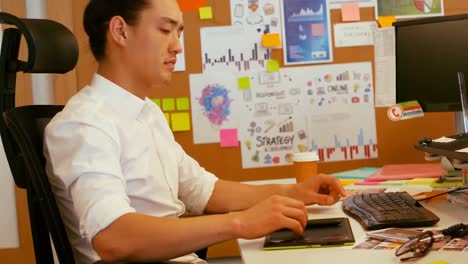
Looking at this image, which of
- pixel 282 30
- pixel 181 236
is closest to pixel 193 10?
pixel 282 30

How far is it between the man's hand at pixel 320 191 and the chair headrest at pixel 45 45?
0.67m

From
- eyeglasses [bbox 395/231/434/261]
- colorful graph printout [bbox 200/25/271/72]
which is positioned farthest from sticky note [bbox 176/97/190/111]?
eyeglasses [bbox 395/231/434/261]

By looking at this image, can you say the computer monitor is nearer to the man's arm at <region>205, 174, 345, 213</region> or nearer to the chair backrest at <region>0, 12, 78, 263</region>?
the man's arm at <region>205, 174, 345, 213</region>

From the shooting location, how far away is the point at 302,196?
153 cm

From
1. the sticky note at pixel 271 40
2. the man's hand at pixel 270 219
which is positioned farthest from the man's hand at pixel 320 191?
the sticky note at pixel 271 40

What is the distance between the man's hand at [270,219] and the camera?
1.12m

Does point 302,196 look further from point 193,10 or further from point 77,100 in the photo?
point 193,10

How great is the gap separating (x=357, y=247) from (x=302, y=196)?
18.1 inches

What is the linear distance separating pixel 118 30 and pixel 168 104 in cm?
134

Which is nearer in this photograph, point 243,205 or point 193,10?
point 243,205

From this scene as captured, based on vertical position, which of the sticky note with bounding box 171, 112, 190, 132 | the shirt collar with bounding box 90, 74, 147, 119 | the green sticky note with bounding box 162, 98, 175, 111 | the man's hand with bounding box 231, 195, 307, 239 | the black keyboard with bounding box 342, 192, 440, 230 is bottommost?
the black keyboard with bounding box 342, 192, 440, 230

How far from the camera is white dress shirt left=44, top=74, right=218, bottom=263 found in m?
1.13

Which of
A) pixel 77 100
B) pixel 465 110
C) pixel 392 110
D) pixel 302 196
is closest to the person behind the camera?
pixel 77 100

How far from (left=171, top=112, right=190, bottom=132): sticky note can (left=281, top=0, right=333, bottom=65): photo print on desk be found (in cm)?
55
